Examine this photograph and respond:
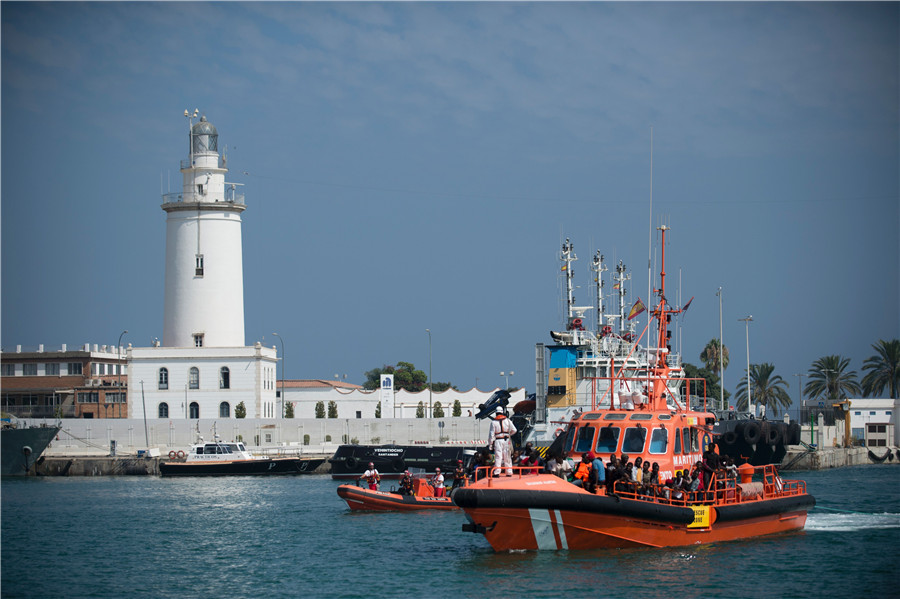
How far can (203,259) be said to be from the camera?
77.6m

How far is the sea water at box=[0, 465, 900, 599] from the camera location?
2314 centimetres

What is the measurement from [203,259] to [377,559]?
53.5 metres

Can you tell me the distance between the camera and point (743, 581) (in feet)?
76.5

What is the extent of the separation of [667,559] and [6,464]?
51.0m

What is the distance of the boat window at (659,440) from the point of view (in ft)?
87.6

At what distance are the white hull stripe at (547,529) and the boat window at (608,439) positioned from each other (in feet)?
10.1

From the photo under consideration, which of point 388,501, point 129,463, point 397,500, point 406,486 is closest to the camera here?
point 397,500

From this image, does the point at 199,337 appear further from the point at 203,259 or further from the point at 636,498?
the point at 636,498

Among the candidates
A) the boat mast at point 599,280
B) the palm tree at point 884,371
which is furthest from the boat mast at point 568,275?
the palm tree at point 884,371

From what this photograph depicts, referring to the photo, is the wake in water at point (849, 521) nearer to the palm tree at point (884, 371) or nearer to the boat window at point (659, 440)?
the boat window at point (659, 440)

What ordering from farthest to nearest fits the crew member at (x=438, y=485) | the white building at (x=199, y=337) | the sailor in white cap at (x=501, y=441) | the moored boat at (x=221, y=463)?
1. the white building at (x=199, y=337)
2. the moored boat at (x=221, y=463)
3. the crew member at (x=438, y=485)
4. the sailor in white cap at (x=501, y=441)

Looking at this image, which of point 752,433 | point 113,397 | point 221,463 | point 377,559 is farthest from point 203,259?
point 377,559

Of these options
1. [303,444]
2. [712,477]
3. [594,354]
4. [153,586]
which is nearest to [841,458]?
[594,354]

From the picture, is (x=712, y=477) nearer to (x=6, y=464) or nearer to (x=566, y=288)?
(x=566, y=288)
